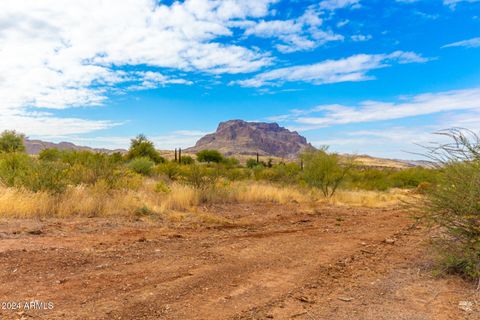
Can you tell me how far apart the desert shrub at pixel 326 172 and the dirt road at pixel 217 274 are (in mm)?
12824

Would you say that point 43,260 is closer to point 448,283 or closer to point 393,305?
point 393,305

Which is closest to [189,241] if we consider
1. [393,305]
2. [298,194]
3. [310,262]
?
[310,262]

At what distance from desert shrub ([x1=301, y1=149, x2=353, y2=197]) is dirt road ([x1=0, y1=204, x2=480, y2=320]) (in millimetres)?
12824

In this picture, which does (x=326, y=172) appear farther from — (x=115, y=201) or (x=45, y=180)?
(x=45, y=180)

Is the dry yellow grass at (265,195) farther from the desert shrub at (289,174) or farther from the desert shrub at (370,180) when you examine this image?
the desert shrub at (370,180)

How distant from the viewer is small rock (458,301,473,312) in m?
5.26

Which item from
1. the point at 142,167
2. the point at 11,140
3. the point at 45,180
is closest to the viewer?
the point at 45,180

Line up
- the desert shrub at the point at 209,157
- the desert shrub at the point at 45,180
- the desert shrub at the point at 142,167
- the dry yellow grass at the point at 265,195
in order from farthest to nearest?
the desert shrub at the point at 209,157 → the desert shrub at the point at 142,167 → the dry yellow grass at the point at 265,195 → the desert shrub at the point at 45,180

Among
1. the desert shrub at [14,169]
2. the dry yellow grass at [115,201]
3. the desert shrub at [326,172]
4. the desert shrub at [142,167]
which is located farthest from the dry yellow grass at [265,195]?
the desert shrub at [142,167]

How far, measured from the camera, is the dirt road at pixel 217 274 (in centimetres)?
508

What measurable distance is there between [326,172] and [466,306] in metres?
18.6

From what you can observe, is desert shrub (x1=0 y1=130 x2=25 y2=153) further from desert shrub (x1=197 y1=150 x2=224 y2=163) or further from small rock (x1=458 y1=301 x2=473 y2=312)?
small rock (x1=458 y1=301 x2=473 y2=312)

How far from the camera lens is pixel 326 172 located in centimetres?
2378

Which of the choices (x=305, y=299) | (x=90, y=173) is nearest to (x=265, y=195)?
(x=90, y=173)
